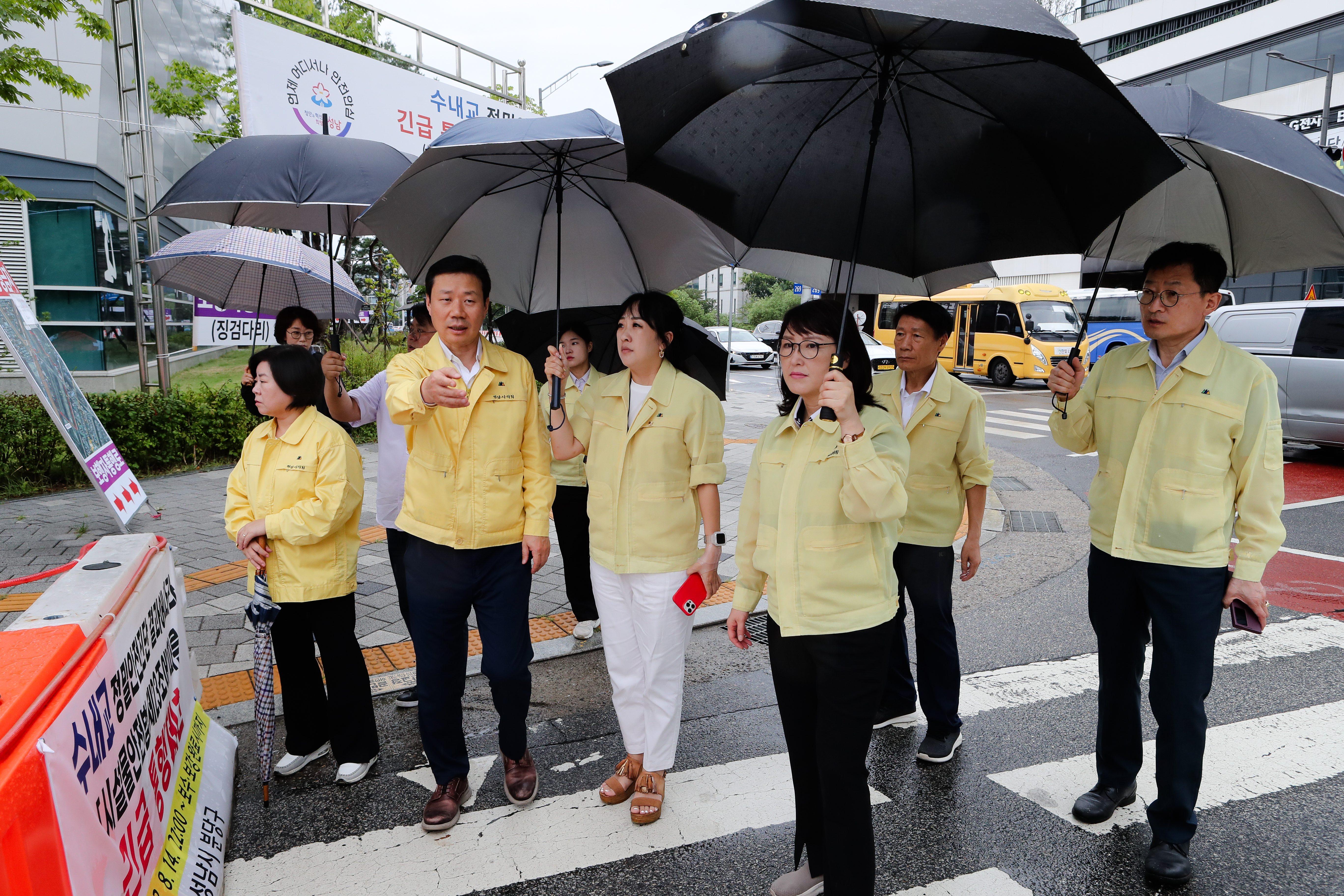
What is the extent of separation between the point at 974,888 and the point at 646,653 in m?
1.31

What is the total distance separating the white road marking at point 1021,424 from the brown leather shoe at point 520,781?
12664 mm

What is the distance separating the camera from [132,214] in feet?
26.6

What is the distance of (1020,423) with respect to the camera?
15242 millimetres

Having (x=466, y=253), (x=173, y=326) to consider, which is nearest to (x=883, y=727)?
(x=466, y=253)

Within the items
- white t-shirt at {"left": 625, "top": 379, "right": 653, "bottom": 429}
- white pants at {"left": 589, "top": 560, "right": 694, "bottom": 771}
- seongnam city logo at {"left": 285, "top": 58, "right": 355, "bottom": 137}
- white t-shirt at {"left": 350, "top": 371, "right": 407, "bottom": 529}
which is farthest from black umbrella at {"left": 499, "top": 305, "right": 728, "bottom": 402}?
seongnam city logo at {"left": 285, "top": 58, "right": 355, "bottom": 137}

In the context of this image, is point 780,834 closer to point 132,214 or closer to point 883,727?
point 883,727

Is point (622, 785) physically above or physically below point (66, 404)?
below

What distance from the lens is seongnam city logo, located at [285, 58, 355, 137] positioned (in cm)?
820

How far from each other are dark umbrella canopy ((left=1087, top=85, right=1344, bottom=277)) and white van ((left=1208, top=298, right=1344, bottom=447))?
25.8ft

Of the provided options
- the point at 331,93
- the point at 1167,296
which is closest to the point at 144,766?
the point at 1167,296

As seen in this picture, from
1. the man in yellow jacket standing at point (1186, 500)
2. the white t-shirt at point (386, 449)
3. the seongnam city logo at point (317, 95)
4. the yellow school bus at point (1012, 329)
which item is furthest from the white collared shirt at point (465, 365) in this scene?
the yellow school bus at point (1012, 329)

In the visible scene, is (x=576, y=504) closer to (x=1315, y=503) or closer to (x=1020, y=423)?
(x=1315, y=503)

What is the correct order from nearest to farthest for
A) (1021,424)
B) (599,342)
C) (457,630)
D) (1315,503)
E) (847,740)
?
(847,740), (457,630), (599,342), (1315,503), (1021,424)

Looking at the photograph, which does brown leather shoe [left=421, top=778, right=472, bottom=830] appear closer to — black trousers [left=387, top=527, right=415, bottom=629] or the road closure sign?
black trousers [left=387, top=527, right=415, bottom=629]
